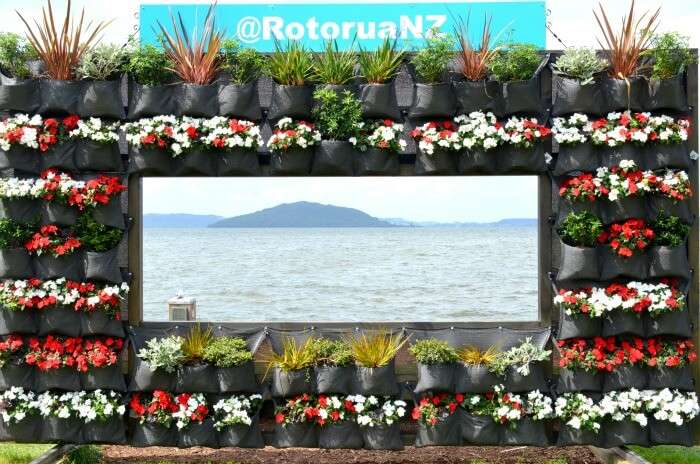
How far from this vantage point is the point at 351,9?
5.01 m

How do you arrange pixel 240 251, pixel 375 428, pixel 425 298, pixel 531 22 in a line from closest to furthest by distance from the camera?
1. pixel 375 428
2. pixel 531 22
3. pixel 425 298
4. pixel 240 251

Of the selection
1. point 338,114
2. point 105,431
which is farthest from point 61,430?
point 338,114

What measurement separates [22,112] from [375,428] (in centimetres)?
286

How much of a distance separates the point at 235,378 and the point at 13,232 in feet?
5.23

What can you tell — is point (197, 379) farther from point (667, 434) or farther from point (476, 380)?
point (667, 434)

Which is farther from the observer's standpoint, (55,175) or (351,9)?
(351,9)

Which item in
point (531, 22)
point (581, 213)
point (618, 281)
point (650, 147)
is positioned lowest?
point (618, 281)

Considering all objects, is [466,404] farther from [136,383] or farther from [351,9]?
[351,9]

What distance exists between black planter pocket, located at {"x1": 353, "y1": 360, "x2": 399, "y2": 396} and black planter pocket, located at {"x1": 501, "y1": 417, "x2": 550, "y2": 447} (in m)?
0.70

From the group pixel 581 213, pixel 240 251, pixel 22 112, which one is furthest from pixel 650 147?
pixel 240 251

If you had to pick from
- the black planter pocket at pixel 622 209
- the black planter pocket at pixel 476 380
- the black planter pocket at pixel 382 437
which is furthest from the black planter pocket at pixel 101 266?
the black planter pocket at pixel 622 209

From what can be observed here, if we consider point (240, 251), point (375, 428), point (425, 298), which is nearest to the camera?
point (375, 428)

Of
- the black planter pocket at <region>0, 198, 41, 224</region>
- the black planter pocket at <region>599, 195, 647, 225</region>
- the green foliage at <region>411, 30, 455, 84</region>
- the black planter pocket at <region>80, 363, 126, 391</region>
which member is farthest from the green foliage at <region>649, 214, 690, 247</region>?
the black planter pocket at <region>0, 198, 41, 224</region>

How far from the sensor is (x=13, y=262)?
403 centimetres
